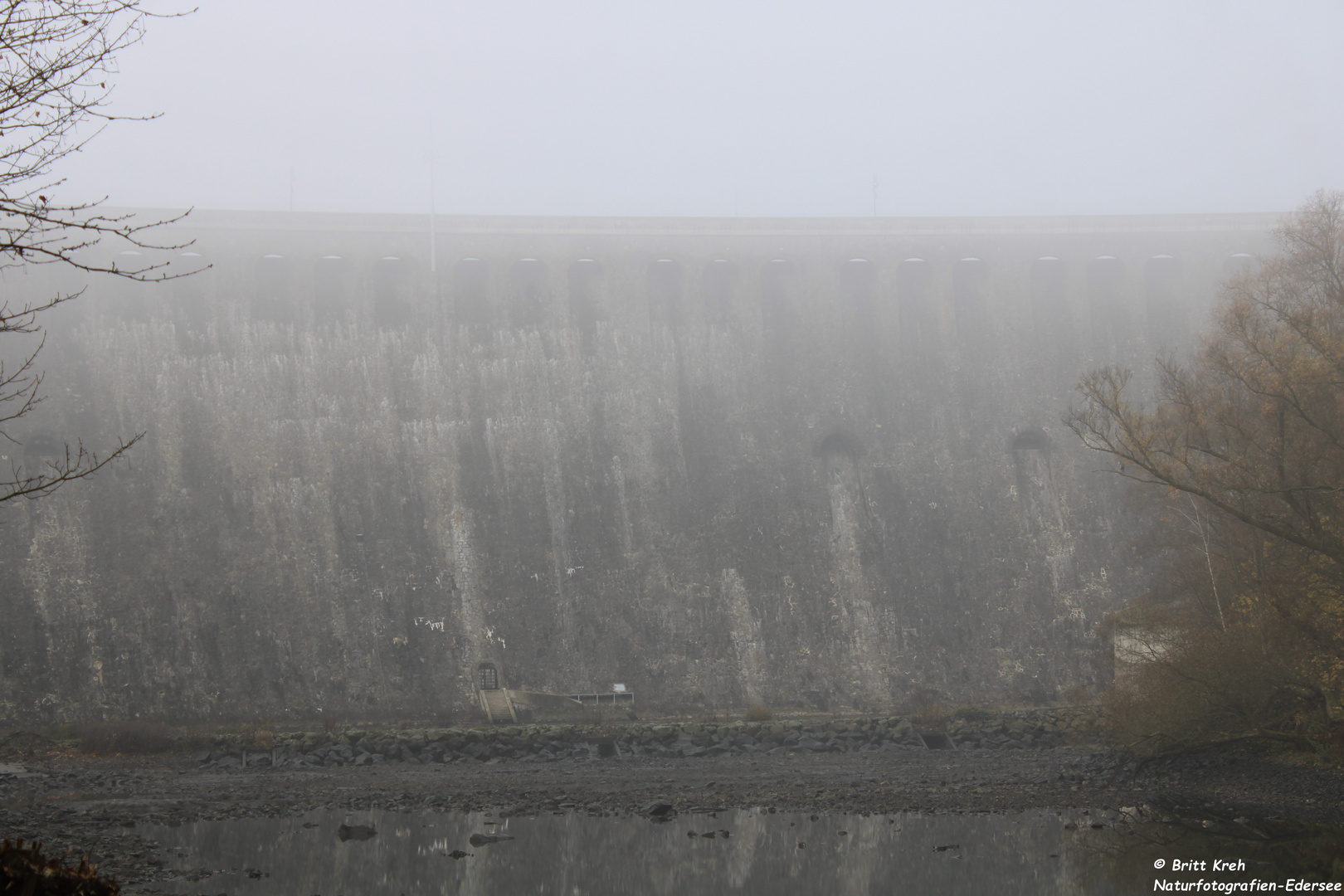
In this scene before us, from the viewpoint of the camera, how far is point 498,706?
22734mm

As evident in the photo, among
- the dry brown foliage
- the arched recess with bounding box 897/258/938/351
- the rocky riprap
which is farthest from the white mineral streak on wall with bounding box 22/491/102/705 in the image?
the arched recess with bounding box 897/258/938/351

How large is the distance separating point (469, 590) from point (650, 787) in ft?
30.6

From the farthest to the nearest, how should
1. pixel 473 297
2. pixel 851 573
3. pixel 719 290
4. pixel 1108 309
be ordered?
pixel 1108 309 → pixel 719 290 → pixel 473 297 → pixel 851 573

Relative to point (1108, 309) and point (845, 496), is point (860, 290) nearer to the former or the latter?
point (845, 496)

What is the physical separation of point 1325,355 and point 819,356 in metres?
15.7

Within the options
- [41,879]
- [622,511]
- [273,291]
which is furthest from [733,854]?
[273,291]

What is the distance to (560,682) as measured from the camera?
23453 millimetres

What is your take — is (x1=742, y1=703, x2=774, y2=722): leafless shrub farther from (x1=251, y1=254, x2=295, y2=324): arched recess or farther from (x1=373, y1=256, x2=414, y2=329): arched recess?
(x1=251, y1=254, x2=295, y2=324): arched recess

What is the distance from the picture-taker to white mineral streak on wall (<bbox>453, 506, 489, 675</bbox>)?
23375mm

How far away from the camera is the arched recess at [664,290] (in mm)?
A: 28984

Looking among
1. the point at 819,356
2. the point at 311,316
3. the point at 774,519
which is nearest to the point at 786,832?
the point at 774,519

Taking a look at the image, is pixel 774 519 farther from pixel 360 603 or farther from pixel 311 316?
pixel 311 316

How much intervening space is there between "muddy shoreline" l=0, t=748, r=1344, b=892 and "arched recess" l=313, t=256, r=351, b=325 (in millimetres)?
12690

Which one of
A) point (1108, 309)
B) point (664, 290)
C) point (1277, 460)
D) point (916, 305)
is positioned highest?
point (664, 290)
